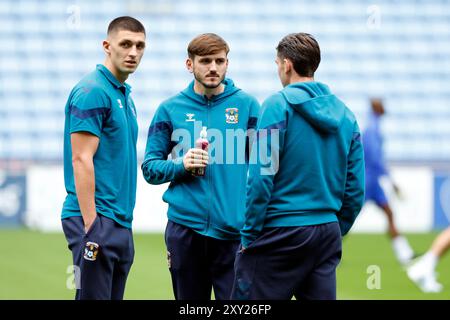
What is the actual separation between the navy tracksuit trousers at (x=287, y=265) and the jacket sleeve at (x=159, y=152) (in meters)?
0.82

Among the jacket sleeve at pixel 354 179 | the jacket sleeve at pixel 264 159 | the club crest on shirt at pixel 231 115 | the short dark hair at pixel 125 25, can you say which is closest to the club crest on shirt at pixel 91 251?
the jacket sleeve at pixel 264 159

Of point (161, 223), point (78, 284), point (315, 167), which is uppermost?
point (315, 167)

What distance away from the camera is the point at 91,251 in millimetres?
4688

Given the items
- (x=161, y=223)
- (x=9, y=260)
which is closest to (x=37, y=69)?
(x=161, y=223)

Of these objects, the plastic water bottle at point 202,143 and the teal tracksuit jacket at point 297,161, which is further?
the plastic water bottle at point 202,143

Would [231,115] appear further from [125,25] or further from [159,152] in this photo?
[125,25]

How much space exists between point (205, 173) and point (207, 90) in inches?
19.5

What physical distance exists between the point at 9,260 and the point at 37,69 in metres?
9.75

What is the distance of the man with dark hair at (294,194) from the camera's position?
4.44 m

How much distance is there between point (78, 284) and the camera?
4.78 metres

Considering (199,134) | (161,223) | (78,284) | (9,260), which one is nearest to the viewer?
(78,284)

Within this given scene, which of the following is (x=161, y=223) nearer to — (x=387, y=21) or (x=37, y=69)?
(x=37, y=69)

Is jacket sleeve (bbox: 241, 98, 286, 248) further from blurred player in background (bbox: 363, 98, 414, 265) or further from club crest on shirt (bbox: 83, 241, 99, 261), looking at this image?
blurred player in background (bbox: 363, 98, 414, 265)

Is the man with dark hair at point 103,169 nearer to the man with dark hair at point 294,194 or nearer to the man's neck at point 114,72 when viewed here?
the man's neck at point 114,72
